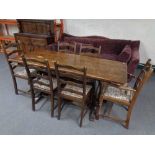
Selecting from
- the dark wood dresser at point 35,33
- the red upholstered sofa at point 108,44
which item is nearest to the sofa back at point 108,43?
the red upholstered sofa at point 108,44

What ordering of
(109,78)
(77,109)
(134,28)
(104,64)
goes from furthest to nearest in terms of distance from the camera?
1. (134,28)
2. (77,109)
3. (104,64)
4. (109,78)

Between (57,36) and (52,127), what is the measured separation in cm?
293

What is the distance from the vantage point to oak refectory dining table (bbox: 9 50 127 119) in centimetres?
179

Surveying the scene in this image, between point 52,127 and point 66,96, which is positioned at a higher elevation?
point 66,96

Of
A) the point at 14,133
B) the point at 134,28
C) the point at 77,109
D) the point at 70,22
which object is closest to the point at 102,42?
the point at 134,28

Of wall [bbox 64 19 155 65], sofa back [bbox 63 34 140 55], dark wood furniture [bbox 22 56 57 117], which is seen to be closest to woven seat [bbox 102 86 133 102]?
dark wood furniture [bbox 22 56 57 117]

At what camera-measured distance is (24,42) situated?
4.14 m

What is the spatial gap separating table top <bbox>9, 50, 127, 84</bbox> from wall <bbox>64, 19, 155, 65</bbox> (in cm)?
187

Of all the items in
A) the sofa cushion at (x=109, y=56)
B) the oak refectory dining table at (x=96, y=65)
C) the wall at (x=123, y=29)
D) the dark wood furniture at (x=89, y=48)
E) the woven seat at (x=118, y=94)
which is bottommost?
the woven seat at (x=118, y=94)

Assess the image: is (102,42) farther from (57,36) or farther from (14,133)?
(14,133)

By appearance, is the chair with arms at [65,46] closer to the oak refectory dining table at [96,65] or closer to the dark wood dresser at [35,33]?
the oak refectory dining table at [96,65]

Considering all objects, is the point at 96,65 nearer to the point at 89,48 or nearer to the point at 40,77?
the point at 89,48

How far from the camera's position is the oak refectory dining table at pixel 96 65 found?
1.79 meters

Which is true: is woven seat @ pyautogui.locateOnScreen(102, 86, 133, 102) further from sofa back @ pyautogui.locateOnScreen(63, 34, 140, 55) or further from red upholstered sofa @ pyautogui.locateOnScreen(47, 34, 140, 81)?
sofa back @ pyautogui.locateOnScreen(63, 34, 140, 55)
